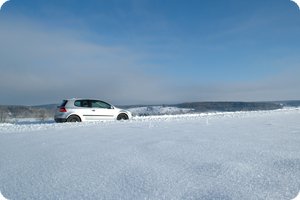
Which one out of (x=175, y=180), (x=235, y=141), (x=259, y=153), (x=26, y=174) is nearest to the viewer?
(x=175, y=180)

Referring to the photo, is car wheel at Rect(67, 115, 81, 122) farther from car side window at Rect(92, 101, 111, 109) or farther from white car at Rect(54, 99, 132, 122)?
car side window at Rect(92, 101, 111, 109)

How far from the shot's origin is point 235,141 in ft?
16.7

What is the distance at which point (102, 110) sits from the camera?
14.3 m

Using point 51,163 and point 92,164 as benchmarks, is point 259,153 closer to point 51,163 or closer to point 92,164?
point 92,164

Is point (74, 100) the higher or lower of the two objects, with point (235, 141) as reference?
higher

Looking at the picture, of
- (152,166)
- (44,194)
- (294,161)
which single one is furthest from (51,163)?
(294,161)

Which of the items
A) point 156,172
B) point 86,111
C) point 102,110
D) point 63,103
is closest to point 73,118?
point 86,111

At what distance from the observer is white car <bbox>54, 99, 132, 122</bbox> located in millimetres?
13172

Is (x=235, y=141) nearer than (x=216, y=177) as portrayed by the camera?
No

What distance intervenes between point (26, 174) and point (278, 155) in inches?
141

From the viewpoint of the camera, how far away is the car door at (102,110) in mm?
14086

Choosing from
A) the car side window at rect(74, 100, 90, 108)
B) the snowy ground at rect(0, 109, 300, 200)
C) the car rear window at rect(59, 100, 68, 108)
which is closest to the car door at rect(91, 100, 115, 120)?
the car side window at rect(74, 100, 90, 108)

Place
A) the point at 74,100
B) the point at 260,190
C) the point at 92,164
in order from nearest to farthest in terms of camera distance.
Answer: the point at 260,190 → the point at 92,164 → the point at 74,100

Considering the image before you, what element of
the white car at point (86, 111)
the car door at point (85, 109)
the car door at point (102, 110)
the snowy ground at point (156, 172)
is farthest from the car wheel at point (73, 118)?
the snowy ground at point (156, 172)
